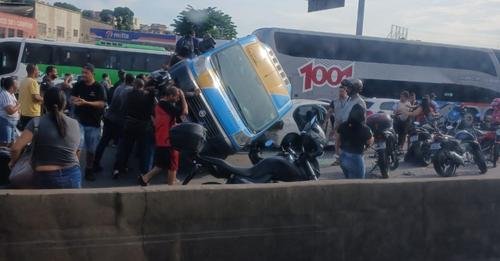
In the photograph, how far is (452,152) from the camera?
515 inches

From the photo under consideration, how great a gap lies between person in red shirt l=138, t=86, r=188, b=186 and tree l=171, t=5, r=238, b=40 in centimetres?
3055

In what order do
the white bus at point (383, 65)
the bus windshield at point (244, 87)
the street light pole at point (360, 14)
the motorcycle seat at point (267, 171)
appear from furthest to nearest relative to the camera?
the street light pole at point (360, 14) → the white bus at point (383, 65) → the bus windshield at point (244, 87) → the motorcycle seat at point (267, 171)

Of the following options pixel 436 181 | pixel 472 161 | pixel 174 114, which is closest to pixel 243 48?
pixel 174 114

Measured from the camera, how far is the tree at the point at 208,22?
41625mm

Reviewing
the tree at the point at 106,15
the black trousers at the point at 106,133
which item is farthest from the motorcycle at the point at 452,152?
the tree at the point at 106,15

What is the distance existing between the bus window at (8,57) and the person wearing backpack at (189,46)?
64.0 ft

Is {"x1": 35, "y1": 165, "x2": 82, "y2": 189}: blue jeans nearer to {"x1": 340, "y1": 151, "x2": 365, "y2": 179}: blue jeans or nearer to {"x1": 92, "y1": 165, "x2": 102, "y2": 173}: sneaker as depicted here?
{"x1": 340, "y1": 151, "x2": 365, "y2": 179}: blue jeans

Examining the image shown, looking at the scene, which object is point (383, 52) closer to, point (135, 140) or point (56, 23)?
point (135, 140)

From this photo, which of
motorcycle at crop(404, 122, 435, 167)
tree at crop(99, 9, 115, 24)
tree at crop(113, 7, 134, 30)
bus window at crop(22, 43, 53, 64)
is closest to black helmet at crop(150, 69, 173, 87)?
motorcycle at crop(404, 122, 435, 167)

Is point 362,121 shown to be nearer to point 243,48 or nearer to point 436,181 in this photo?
point 436,181

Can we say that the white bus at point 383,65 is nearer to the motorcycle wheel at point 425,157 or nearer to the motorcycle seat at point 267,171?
the motorcycle wheel at point 425,157

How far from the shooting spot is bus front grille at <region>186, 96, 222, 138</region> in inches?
467

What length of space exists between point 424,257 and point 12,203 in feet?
10.7

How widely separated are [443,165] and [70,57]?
2464cm
